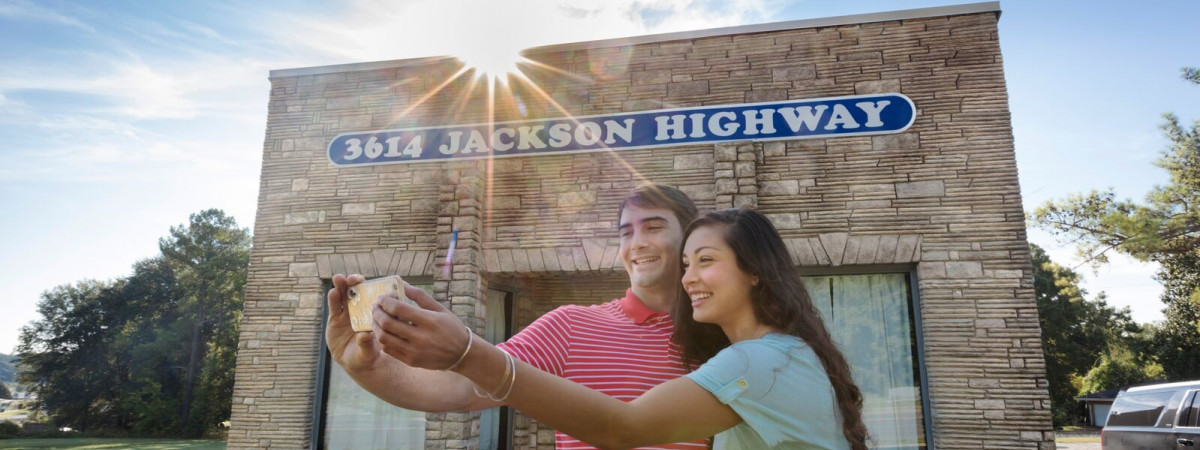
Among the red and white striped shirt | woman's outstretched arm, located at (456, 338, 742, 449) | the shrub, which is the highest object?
the red and white striped shirt

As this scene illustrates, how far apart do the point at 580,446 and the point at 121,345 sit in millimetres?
40656

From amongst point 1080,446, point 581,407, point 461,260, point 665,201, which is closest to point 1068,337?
point 1080,446

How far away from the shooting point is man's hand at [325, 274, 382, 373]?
1428mm

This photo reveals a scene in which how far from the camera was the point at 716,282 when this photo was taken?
1647 mm

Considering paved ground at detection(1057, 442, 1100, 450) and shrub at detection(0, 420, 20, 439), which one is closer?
paved ground at detection(1057, 442, 1100, 450)

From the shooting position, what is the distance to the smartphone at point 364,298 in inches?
49.9

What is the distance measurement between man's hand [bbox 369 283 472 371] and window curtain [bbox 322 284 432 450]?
622cm

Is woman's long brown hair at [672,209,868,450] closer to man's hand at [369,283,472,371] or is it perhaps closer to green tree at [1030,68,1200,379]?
man's hand at [369,283,472,371]

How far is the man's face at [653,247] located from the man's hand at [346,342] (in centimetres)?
89

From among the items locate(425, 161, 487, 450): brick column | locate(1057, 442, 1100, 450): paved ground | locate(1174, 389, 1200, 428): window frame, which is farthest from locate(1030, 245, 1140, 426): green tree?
locate(425, 161, 487, 450): brick column

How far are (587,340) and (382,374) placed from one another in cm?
57

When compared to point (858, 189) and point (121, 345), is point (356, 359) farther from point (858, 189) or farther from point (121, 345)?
point (121, 345)

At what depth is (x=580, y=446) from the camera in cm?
174

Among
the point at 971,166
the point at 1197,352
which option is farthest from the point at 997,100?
the point at 1197,352
